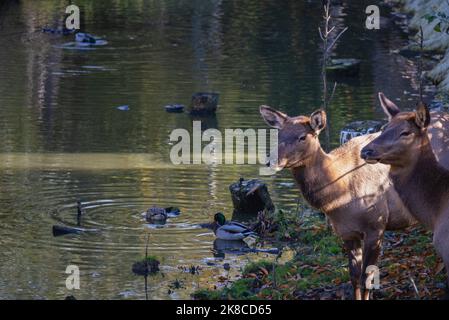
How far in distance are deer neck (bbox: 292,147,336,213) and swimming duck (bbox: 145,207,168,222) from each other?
5487mm

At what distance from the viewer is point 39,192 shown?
1698 cm

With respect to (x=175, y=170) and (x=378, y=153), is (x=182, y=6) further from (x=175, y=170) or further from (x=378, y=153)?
(x=378, y=153)

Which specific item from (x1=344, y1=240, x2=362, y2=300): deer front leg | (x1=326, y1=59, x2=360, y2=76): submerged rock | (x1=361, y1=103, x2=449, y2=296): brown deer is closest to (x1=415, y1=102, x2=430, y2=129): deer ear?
(x1=361, y1=103, x2=449, y2=296): brown deer

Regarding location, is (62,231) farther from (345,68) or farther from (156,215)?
(345,68)

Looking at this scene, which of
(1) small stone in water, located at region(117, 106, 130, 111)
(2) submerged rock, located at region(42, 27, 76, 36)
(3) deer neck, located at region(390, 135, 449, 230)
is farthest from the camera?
(2) submerged rock, located at region(42, 27, 76, 36)

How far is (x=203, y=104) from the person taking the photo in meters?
23.5

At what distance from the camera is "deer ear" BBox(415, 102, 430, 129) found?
29.7 ft

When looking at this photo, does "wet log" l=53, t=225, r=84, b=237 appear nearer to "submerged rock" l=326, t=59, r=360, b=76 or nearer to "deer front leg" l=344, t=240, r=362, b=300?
"deer front leg" l=344, t=240, r=362, b=300

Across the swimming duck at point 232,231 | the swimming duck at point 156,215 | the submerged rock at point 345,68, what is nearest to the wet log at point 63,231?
the swimming duck at point 156,215

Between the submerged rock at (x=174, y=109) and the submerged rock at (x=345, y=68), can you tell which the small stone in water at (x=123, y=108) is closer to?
the submerged rock at (x=174, y=109)

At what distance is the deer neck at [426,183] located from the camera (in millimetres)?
9250

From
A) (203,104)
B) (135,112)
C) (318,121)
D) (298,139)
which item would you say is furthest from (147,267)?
(135,112)
